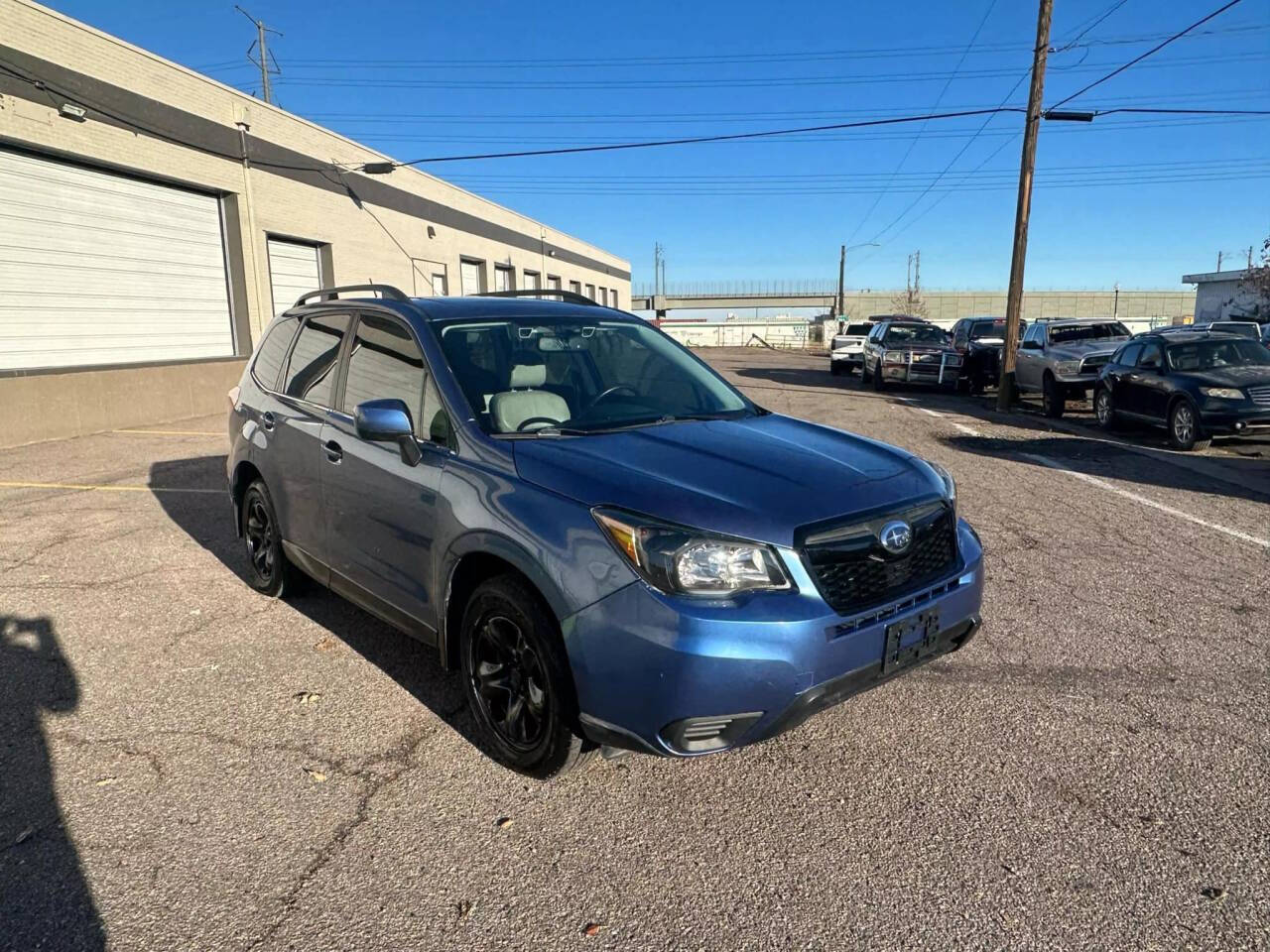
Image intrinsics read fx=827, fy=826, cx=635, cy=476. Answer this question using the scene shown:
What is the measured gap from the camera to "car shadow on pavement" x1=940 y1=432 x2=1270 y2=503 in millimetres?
8539

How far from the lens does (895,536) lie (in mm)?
2852

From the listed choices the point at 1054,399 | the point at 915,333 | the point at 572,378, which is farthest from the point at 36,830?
the point at 915,333

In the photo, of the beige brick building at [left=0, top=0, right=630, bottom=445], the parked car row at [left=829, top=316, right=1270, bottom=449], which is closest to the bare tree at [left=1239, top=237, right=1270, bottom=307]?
the parked car row at [left=829, top=316, right=1270, bottom=449]

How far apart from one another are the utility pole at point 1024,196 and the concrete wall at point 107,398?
1548 cm

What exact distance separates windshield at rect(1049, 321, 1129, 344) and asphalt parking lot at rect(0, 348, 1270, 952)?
13167 mm

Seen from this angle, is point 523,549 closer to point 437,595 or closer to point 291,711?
point 437,595

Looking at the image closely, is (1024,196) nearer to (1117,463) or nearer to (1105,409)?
(1105,409)

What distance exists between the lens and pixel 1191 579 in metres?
5.34

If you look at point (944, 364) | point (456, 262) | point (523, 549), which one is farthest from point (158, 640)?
point (456, 262)

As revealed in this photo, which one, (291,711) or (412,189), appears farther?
(412,189)

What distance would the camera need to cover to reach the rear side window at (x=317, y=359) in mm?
4309

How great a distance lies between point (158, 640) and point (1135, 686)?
494cm

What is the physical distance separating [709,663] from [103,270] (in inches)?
595

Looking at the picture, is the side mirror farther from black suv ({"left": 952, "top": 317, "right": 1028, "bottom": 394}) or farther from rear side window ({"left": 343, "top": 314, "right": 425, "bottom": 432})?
black suv ({"left": 952, "top": 317, "right": 1028, "bottom": 394})
